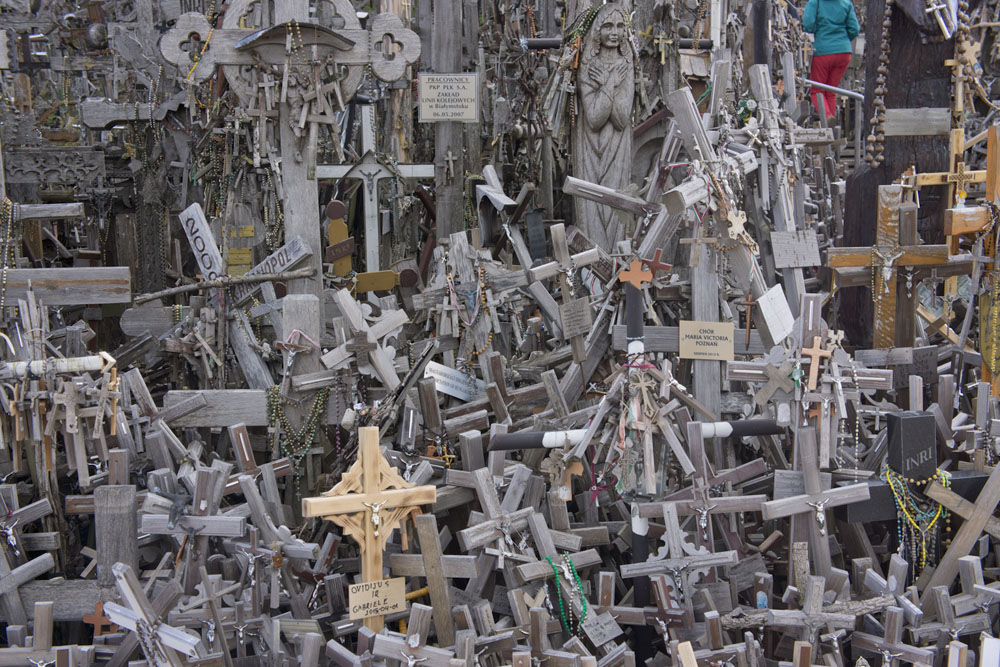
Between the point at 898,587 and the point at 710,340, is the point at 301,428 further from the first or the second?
the point at 898,587

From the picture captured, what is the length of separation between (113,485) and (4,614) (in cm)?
86

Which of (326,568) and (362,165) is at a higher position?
(362,165)

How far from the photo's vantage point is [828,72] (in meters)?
11.8

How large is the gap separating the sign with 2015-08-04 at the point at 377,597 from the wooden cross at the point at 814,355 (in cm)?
221

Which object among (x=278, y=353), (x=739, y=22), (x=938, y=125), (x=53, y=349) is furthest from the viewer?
(x=739, y=22)

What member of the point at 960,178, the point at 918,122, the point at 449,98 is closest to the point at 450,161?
the point at 449,98

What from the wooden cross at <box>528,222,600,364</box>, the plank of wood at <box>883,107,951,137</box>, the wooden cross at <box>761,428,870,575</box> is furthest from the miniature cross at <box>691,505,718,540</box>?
the plank of wood at <box>883,107,951,137</box>

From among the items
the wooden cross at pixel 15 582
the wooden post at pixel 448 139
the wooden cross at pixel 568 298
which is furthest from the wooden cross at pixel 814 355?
the wooden post at pixel 448 139

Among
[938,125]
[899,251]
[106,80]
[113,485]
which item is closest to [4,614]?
[113,485]

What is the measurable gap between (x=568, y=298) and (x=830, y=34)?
6.25m

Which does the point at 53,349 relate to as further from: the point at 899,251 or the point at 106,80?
the point at 106,80

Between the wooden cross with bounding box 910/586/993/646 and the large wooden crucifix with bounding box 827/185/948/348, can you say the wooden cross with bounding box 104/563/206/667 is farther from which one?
the large wooden crucifix with bounding box 827/185/948/348

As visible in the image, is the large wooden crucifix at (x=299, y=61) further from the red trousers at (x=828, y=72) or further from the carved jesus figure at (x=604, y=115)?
the red trousers at (x=828, y=72)

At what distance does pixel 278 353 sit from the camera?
725cm
